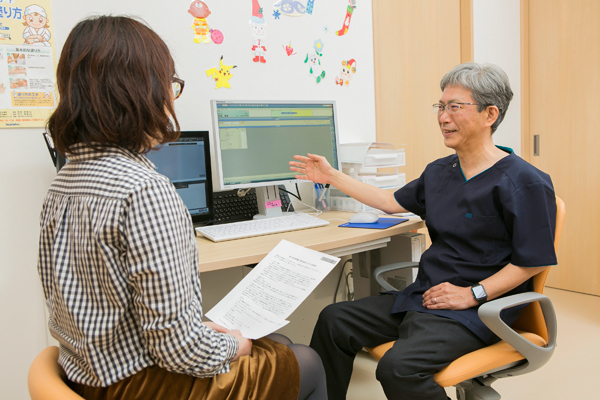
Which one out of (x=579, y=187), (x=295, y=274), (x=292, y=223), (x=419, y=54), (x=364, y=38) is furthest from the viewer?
(x=579, y=187)

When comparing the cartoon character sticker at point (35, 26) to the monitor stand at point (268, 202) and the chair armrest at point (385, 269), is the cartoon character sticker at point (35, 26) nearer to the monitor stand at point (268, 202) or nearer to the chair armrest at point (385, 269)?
the monitor stand at point (268, 202)

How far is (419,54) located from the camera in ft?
8.86

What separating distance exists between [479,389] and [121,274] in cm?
106

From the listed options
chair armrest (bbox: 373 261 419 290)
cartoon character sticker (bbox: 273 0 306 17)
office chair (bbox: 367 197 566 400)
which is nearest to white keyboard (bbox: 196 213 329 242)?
chair armrest (bbox: 373 261 419 290)

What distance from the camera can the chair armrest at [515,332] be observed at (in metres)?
1.17

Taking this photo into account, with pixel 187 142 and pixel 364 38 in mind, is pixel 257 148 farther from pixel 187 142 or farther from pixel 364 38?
pixel 364 38

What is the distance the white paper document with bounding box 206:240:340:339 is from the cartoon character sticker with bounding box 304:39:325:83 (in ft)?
4.35

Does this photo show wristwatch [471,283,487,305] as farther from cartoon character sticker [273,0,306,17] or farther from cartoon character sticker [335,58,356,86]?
cartoon character sticker [273,0,306,17]

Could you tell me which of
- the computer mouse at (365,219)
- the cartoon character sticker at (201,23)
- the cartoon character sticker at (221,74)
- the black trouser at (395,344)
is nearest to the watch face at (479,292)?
the black trouser at (395,344)

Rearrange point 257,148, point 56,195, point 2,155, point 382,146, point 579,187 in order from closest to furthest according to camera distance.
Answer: point 56,195 → point 2,155 → point 257,148 → point 382,146 → point 579,187

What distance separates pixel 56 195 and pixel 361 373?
1765mm

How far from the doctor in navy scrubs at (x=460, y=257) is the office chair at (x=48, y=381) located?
818 millimetres

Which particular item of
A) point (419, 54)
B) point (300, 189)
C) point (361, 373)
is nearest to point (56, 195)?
point (300, 189)

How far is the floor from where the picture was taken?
6.48 ft
